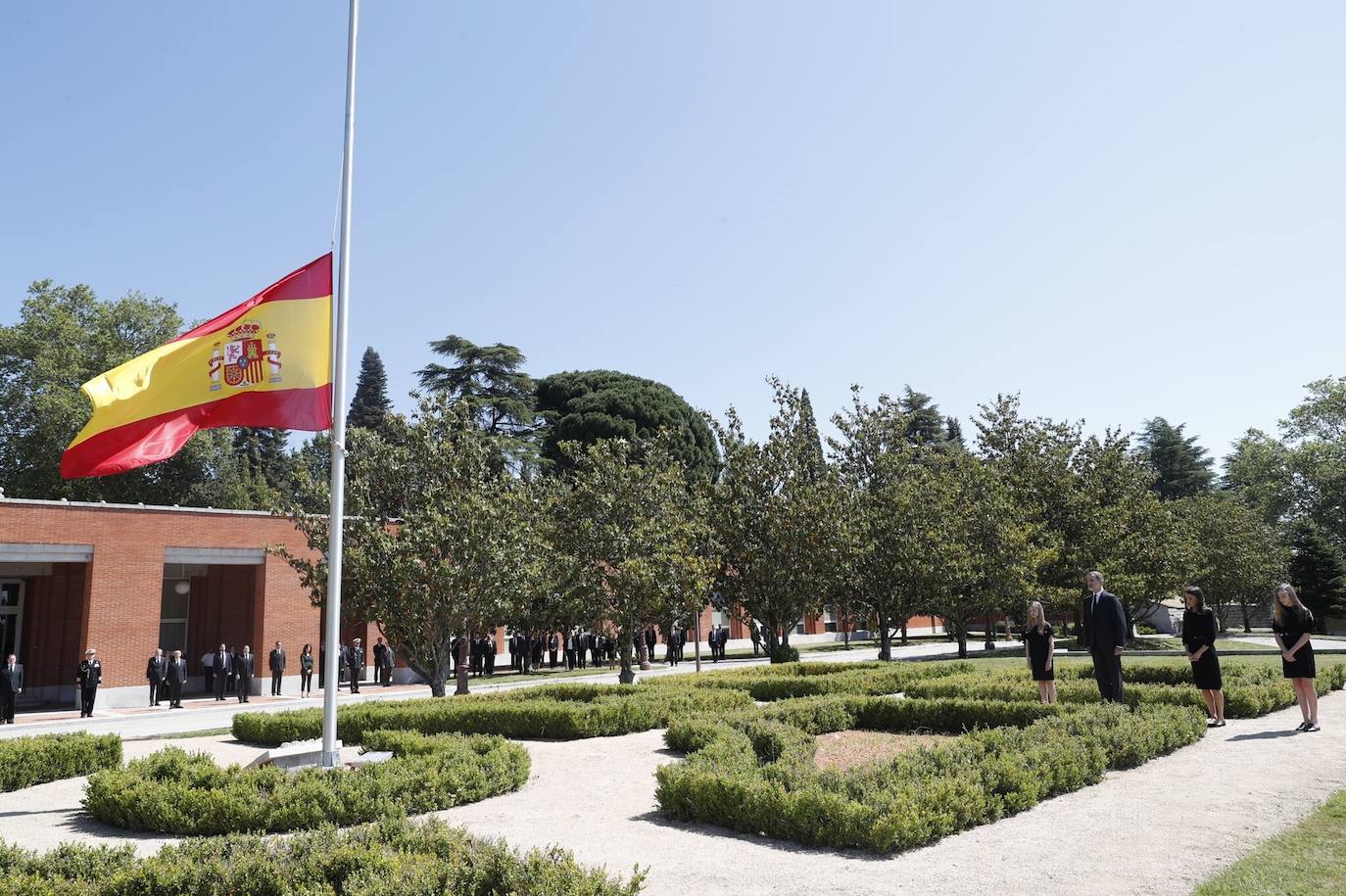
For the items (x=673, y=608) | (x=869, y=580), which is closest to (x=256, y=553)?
(x=673, y=608)

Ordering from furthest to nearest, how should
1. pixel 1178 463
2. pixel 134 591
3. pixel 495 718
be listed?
1. pixel 1178 463
2. pixel 134 591
3. pixel 495 718

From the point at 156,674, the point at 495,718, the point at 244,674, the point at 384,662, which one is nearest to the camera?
the point at 495,718

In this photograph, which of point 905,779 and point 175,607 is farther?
point 175,607

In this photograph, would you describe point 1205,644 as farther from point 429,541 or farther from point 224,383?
point 429,541

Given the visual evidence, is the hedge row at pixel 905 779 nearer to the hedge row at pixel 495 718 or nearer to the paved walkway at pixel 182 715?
the hedge row at pixel 495 718

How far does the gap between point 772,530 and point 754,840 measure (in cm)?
1732

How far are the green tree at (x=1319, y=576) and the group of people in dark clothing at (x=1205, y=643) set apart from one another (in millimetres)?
43116

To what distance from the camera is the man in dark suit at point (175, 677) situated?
24.6 metres

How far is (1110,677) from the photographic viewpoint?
12078mm

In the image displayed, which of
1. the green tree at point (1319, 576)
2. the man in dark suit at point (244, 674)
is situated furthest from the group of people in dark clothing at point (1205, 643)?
the green tree at point (1319, 576)

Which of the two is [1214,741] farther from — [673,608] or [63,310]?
[63,310]

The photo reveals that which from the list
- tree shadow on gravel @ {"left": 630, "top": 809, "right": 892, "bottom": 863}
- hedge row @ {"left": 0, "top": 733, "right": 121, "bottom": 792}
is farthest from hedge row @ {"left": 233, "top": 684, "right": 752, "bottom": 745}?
tree shadow on gravel @ {"left": 630, "top": 809, "right": 892, "bottom": 863}

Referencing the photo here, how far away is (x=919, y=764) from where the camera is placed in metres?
7.97

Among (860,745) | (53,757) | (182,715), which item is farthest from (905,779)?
(182,715)
